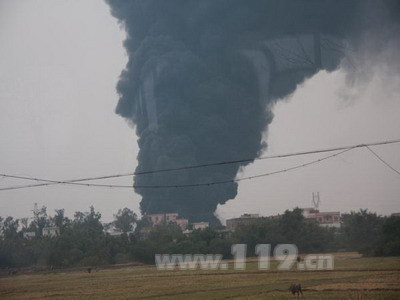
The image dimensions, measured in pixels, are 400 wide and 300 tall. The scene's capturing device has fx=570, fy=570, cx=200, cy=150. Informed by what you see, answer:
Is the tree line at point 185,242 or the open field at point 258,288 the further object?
the tree line at point 185,242

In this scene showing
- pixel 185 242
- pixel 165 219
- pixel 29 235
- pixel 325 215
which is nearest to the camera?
pixel 185 242

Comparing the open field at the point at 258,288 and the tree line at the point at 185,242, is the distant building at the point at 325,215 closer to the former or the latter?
the tree line at the point at 185,242

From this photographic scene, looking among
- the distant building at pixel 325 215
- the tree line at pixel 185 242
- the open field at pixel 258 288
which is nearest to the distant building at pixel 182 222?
the tree line at pixel 185 242

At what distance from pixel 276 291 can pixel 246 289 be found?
59.0 inches

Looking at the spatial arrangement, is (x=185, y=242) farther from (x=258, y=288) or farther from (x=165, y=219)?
(x=258, y=288)

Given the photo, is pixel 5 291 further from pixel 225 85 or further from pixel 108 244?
pixel 225 85

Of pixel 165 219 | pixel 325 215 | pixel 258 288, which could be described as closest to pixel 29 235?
pixel 165 219

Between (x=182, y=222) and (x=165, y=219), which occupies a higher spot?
(x=165, y=219)

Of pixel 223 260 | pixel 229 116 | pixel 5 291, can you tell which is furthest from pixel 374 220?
pixel 5 291

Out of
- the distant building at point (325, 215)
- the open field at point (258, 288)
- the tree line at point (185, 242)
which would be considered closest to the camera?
the open field at point (258, 288)

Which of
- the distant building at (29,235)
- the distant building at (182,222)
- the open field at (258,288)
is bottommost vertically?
the open field at (258,288)

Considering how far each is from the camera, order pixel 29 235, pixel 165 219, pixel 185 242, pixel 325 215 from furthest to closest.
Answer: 1. pixel 325 215
2. pixel 165 219
3. pixel 29 235
4. pixel 185 242

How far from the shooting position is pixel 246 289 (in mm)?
19062

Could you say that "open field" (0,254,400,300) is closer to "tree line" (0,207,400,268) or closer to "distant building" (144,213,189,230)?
"tree line" (0,207,400,268)
